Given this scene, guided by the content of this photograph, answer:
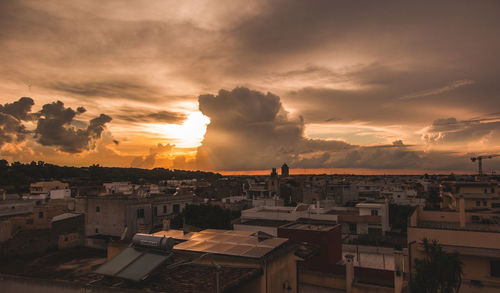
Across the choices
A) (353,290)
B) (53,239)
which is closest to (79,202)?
(53,239)

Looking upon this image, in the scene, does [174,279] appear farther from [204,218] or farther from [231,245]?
[204,218]

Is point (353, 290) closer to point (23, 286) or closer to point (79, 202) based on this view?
point (23, 286)

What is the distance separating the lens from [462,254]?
72.2 ft

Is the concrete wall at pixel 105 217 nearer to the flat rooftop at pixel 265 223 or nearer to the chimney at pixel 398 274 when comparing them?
the flat rooftop at pixel 265 223

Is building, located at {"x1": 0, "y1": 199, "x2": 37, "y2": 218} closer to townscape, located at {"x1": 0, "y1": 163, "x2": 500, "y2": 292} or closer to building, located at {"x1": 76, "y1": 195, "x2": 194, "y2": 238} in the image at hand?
townscape, located at {"x1": 0, "y1": 163, "x2": 500, "y2": 292}

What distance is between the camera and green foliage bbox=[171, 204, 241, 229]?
38188 millimetres

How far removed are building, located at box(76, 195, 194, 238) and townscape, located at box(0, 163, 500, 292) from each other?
129 millimetres

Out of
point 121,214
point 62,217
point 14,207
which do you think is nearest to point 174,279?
point 121,214

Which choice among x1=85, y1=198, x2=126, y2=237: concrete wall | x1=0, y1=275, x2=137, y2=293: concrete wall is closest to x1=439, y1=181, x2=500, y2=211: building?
x1=85, y1=198, x2=126, y2=237: concrete wall

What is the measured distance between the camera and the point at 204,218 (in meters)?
38.6

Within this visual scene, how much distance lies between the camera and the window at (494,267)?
21.6m

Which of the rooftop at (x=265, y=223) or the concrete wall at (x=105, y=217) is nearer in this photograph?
the concrete wall at (x=105, y=217)

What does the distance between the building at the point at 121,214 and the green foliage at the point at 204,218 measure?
2.27 m

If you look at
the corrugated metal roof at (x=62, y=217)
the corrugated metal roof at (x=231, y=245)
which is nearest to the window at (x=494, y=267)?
the corrugated metal roof at (x=231, y=245)
